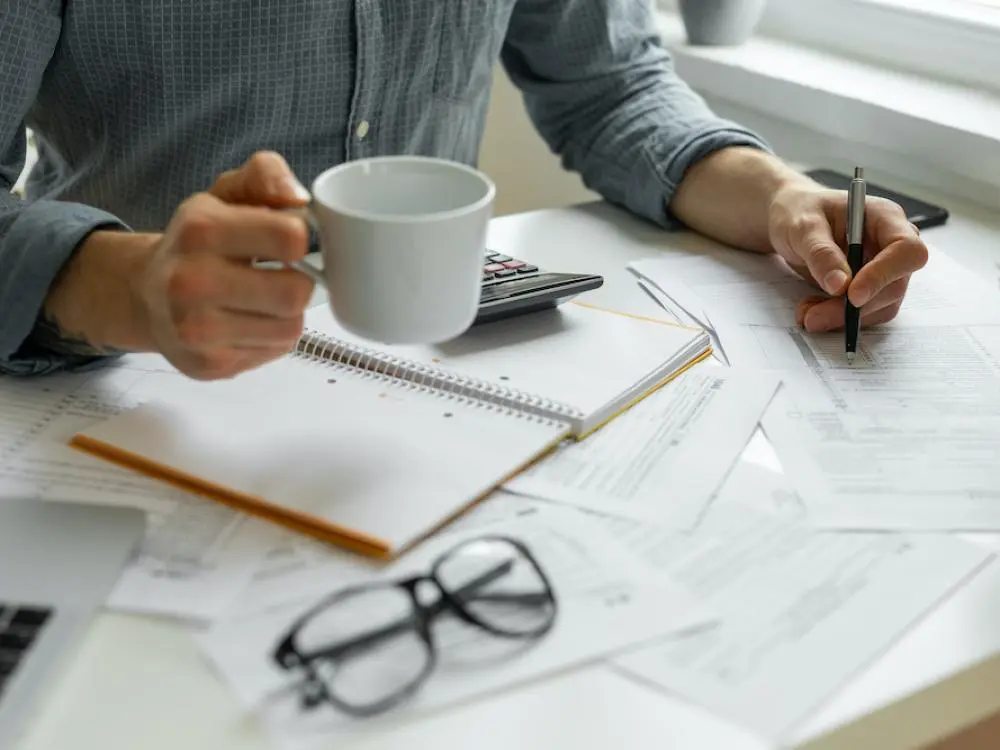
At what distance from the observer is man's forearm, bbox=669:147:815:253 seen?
3.31 feet

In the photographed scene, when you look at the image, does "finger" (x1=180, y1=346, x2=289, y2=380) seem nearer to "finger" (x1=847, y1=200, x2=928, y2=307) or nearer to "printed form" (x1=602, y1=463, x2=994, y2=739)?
"printed form" (x1=602, y1=463, x2=994, y2=739)

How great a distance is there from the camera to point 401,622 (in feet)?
1.66

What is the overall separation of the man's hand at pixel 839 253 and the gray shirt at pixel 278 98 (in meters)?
0.16

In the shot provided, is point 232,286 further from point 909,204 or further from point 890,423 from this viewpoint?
point 909,204

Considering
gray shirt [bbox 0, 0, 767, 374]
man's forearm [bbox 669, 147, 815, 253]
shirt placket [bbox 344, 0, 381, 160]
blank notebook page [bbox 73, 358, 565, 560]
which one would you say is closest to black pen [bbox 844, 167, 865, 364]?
man's forearm [bbox 669, 147, 815, 253]

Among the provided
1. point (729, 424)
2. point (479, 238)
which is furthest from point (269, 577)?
point (729, 424)

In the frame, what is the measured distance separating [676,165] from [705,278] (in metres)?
0.17

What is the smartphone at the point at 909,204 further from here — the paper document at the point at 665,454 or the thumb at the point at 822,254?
the paper document at the point at 665,454

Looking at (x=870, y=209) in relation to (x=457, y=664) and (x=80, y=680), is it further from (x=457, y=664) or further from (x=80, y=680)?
(x=80, y=680)

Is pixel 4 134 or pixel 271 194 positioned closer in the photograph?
pixel 271 194

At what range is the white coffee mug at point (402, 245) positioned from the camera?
571mm

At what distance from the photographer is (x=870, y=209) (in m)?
0.91

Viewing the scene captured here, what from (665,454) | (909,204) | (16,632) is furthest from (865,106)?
(16,632)

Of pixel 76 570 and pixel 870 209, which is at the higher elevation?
pixel 870 209
